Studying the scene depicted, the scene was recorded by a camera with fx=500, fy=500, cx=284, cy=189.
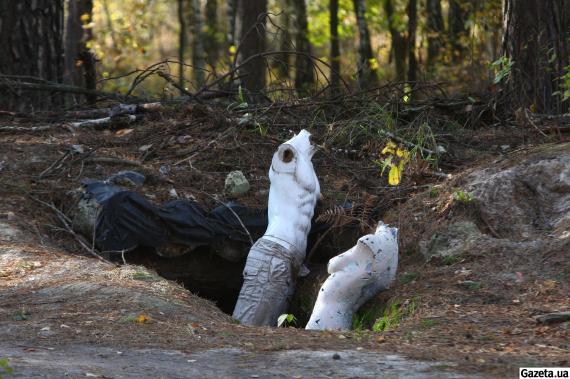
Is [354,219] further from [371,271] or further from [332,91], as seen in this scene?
[332,91]

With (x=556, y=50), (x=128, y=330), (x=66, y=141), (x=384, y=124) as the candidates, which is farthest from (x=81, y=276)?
(x=556, y=50)

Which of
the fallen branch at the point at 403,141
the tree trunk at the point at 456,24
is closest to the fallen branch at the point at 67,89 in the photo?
the fallen branch at the point at 403,141

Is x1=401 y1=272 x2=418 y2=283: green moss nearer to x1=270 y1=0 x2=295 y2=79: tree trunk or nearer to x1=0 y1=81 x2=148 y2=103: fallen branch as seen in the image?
x1=270 y1=0 x2=295 y2=79: tree trunk

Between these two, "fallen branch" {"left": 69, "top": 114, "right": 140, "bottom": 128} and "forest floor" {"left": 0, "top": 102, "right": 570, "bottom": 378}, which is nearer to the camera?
"forest floor" {"left": 0, "top": 102, "right": 570, "bottom": 378}

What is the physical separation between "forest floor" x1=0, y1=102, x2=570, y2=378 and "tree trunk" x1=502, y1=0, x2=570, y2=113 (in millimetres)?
510

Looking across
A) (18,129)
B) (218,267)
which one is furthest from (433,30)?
(218,267)

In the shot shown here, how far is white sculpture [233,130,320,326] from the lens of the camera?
12.4 feet

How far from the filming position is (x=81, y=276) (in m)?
3.14

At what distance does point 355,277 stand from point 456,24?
12.3m

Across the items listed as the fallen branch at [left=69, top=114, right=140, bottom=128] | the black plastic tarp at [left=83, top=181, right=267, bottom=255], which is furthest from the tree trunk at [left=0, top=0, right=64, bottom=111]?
the black plastic tarp at [left=83, top=181, right=267, bottom=255]

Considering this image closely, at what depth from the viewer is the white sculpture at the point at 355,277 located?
3.23m

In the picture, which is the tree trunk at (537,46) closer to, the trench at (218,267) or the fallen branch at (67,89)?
the trench at (218,267)

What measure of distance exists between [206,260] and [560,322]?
299 centimetres

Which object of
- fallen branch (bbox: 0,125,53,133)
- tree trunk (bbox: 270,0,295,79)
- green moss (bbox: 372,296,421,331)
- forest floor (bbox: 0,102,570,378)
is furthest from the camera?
tree trunk (bbox: 270,0,295,79)
